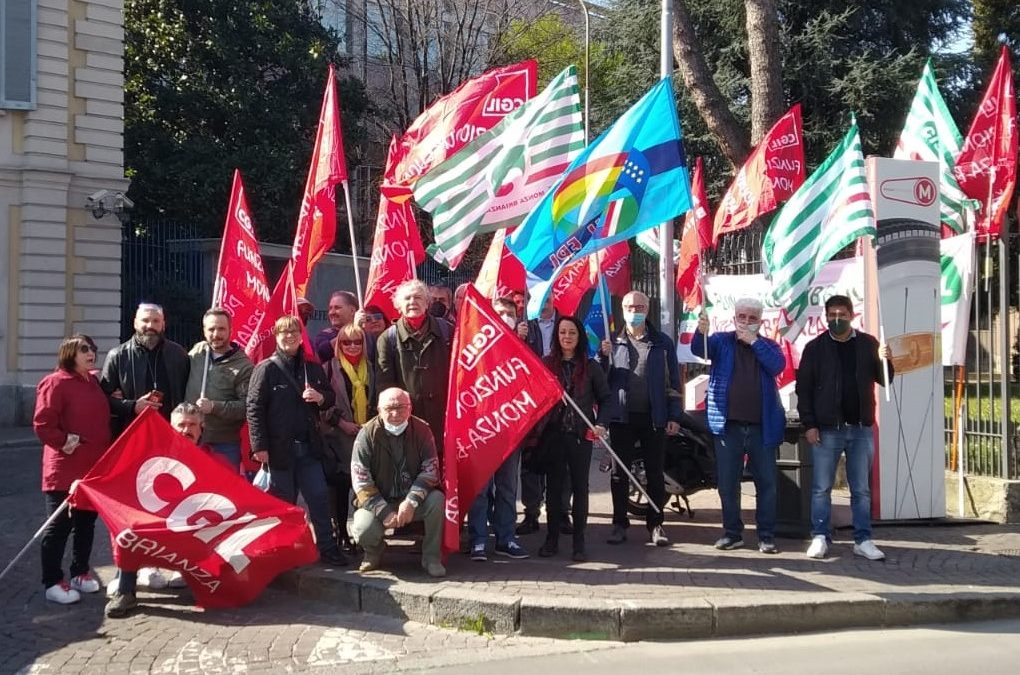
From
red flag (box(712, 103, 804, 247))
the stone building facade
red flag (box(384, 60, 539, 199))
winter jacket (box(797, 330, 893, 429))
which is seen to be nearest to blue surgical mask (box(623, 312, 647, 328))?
winter jacket (box(797, 330, 893, 429))

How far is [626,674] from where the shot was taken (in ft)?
18.9

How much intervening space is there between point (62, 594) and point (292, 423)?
6.08ft

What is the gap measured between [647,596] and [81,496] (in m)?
3.62

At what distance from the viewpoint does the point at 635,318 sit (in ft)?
27.8

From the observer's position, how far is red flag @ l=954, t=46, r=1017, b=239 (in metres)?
10.6

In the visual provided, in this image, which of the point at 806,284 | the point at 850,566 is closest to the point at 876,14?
the point at 806,284

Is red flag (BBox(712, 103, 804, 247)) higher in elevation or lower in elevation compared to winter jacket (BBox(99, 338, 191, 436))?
higher

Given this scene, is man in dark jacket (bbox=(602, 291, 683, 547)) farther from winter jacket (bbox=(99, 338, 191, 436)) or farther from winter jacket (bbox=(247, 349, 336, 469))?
winter jacket (bbox=(99, 338, 191, 436))

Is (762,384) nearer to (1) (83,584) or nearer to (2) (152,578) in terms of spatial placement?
(2) (152,578)

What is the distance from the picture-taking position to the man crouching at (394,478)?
7.33 meters

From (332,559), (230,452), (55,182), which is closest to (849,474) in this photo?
(332,559)

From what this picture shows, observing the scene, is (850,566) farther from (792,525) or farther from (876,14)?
(876,14)

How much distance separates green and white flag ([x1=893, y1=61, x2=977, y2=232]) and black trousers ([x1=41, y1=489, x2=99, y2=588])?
8.53 metres

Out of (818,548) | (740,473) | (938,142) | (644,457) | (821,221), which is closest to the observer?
(818,548)
